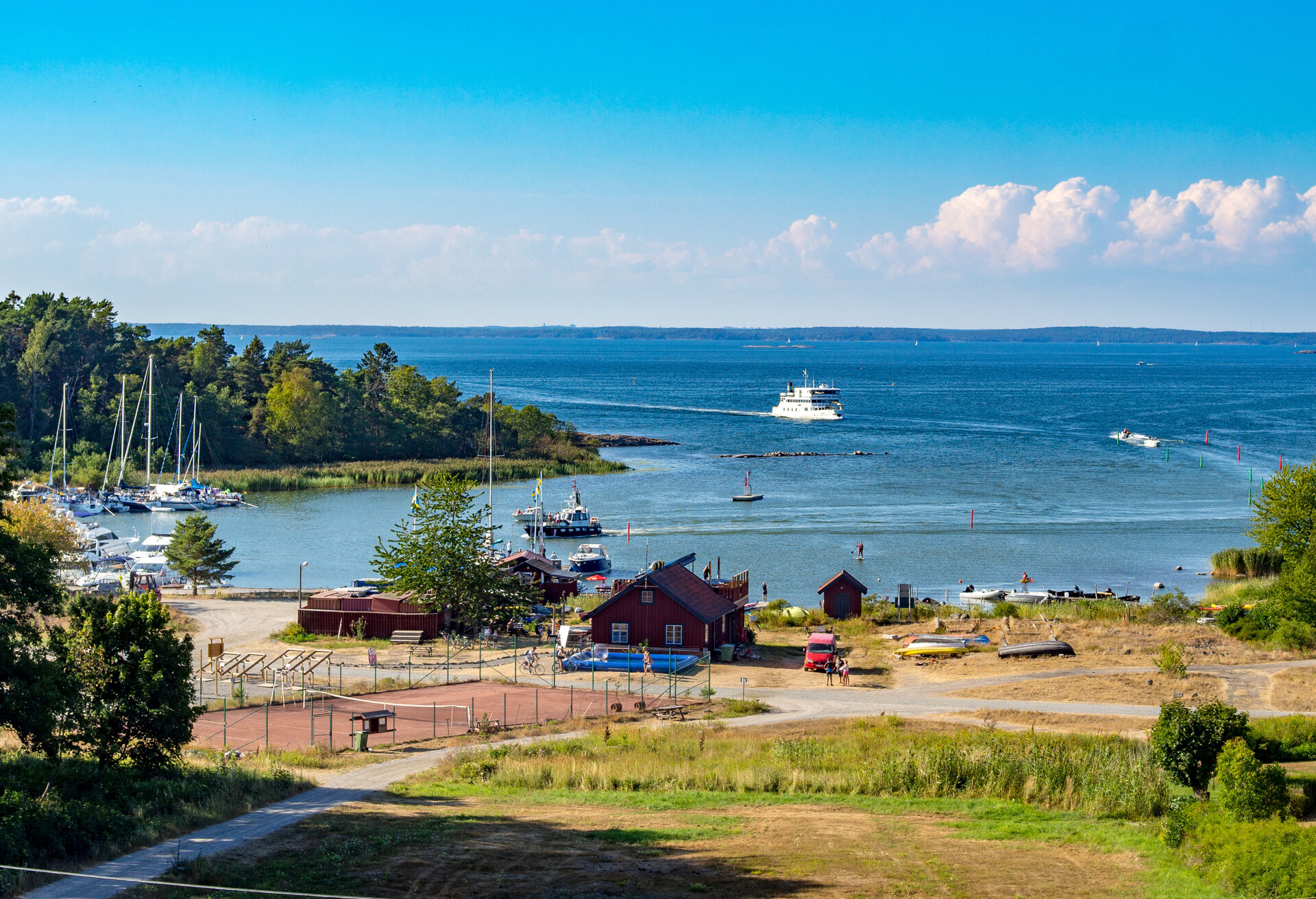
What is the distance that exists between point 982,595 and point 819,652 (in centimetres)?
1819

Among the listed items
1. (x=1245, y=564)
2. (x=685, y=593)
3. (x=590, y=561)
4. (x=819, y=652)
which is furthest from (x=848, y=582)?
(x=1245, y=564)

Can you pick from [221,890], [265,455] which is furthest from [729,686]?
[265,455]

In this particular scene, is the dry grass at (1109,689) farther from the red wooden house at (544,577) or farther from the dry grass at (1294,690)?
the red wooden house at (544,577)

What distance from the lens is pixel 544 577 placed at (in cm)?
5466

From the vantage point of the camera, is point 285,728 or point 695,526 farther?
point 695,526

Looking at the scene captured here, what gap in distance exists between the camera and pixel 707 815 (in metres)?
22.9

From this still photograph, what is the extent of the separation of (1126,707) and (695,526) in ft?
145

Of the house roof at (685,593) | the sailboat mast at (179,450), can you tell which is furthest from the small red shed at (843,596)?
the sailboat mast at (179,450)

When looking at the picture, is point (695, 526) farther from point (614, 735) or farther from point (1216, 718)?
point (1216, 718)

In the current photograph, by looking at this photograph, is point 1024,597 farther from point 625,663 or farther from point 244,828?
point 244,828

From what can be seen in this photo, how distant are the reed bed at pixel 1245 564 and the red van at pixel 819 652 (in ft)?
97.0

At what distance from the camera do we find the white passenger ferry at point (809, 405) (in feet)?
554

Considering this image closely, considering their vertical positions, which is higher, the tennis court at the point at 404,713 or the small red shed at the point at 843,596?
the small red shed at the point at 843,596

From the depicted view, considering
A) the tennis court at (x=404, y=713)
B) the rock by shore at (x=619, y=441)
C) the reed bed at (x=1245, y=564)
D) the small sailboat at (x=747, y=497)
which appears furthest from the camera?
the rock by shore at (x=619, y=441)
